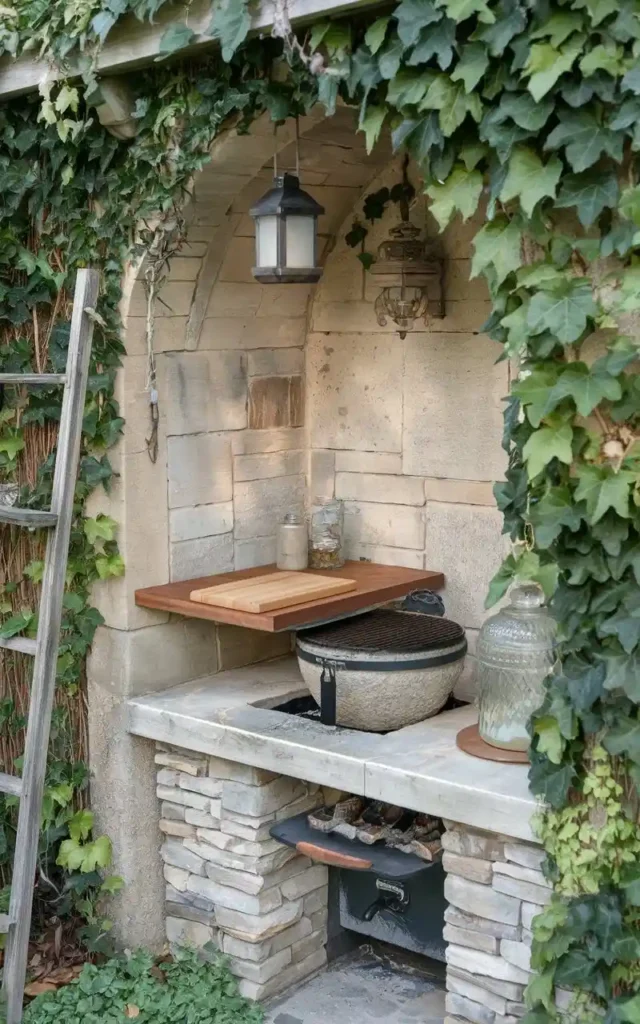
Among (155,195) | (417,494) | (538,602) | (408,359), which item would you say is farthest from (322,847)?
(155,195)

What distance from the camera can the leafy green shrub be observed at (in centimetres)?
364

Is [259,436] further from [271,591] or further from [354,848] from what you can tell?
[354,848]

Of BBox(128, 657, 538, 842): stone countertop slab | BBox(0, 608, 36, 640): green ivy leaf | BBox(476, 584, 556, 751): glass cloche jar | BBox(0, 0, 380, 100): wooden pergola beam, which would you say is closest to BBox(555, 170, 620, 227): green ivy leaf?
BBox(0, 0, 380, 100): wooden pergola beam

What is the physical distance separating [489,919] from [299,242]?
1.91 meters

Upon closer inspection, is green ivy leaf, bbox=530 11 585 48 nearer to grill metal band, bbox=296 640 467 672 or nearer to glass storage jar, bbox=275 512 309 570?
grill metal band, bbox=296 640 467 672

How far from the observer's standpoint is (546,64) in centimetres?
251

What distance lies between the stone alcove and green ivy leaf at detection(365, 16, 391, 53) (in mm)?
770

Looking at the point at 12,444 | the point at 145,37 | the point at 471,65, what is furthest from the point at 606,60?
the point at 12,444

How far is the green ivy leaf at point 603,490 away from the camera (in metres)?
2.62

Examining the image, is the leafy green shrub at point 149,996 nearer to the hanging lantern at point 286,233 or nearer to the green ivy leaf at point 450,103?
the hanging lantern at point 286,233

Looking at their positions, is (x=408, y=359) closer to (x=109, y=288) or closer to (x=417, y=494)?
(x=417, y=494)

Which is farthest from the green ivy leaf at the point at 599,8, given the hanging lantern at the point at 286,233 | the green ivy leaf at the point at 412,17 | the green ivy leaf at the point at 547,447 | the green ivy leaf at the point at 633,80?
the hanging lantern at the point at 286,233

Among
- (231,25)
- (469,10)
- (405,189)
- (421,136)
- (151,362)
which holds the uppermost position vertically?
(231,25)

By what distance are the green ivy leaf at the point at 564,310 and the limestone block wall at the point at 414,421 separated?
121 centimetres
